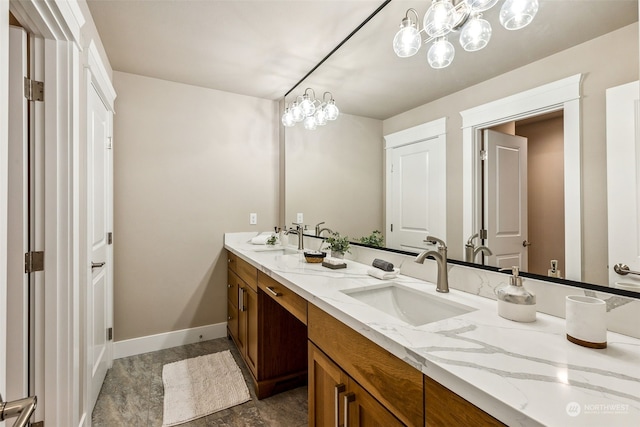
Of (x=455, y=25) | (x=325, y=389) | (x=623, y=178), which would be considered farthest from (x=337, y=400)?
(x=455, y=25)

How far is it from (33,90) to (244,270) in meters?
A: 1.47

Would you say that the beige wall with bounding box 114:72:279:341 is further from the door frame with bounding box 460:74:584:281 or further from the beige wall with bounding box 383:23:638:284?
the beige wall with bounding box 383:23:638:284

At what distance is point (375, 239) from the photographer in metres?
1.71

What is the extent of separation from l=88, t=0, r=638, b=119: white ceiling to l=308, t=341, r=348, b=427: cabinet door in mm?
1243

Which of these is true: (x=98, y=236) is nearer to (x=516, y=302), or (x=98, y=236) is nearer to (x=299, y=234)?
(x=299, y=234)

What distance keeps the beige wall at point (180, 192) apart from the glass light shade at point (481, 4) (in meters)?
2.11

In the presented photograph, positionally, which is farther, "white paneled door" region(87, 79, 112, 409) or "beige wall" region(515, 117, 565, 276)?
"white paneled door" region(87, 79, 112, 409)

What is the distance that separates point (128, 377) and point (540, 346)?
2514mm

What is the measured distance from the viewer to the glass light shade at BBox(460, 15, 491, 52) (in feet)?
3.87

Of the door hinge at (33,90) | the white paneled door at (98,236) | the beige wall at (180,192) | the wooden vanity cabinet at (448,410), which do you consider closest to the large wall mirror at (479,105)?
the wooden vanity cabinet at (448,410)

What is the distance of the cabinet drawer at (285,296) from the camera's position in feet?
4.23

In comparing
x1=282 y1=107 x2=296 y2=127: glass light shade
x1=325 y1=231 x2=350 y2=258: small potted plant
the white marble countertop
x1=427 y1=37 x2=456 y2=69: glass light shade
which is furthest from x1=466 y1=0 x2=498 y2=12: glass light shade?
x1=282 y1=107 x2=296 y2=127: glass light shade

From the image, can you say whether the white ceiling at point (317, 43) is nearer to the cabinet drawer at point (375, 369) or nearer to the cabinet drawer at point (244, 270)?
the cabinet drawer at point (375, 369)

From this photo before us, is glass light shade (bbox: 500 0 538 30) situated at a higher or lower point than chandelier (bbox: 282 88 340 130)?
lower
